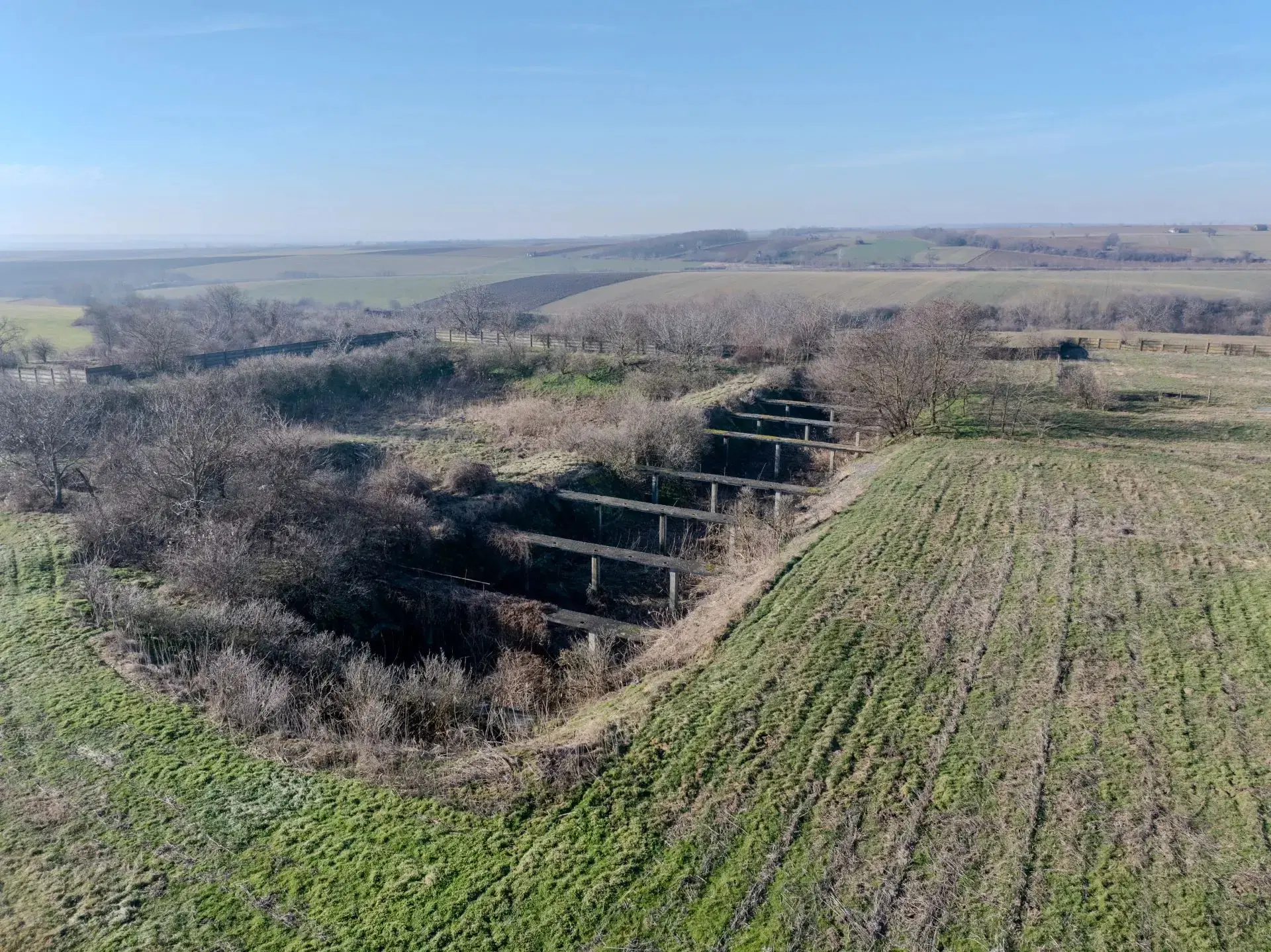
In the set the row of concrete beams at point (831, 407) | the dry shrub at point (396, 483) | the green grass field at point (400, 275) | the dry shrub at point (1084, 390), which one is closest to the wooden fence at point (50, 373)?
the dry shrub at point (396, 483)

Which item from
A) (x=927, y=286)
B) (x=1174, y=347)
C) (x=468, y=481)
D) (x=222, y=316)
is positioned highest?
(x=927, y=286)

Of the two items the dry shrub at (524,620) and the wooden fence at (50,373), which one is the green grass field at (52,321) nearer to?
the wooden fence at (50,373)

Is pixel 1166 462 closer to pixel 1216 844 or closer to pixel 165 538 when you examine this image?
pixel 1216 844

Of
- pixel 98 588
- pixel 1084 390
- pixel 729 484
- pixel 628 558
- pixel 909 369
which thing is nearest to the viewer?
pixel 98 588

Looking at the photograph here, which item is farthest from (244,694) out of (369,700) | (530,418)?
(530,418)

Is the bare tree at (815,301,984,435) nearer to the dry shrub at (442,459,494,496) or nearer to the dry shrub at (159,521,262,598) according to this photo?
the dry shrub at (442,459,494,496)

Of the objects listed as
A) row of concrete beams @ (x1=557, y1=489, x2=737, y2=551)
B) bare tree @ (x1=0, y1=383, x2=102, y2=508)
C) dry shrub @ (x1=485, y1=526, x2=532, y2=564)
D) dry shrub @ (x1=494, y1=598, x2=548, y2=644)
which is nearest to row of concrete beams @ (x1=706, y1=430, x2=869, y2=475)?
row of concrete beams @ (x1=557, y1=489, x2=737, y2=551)

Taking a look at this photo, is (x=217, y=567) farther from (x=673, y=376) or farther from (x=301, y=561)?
(x=673, y=376)
